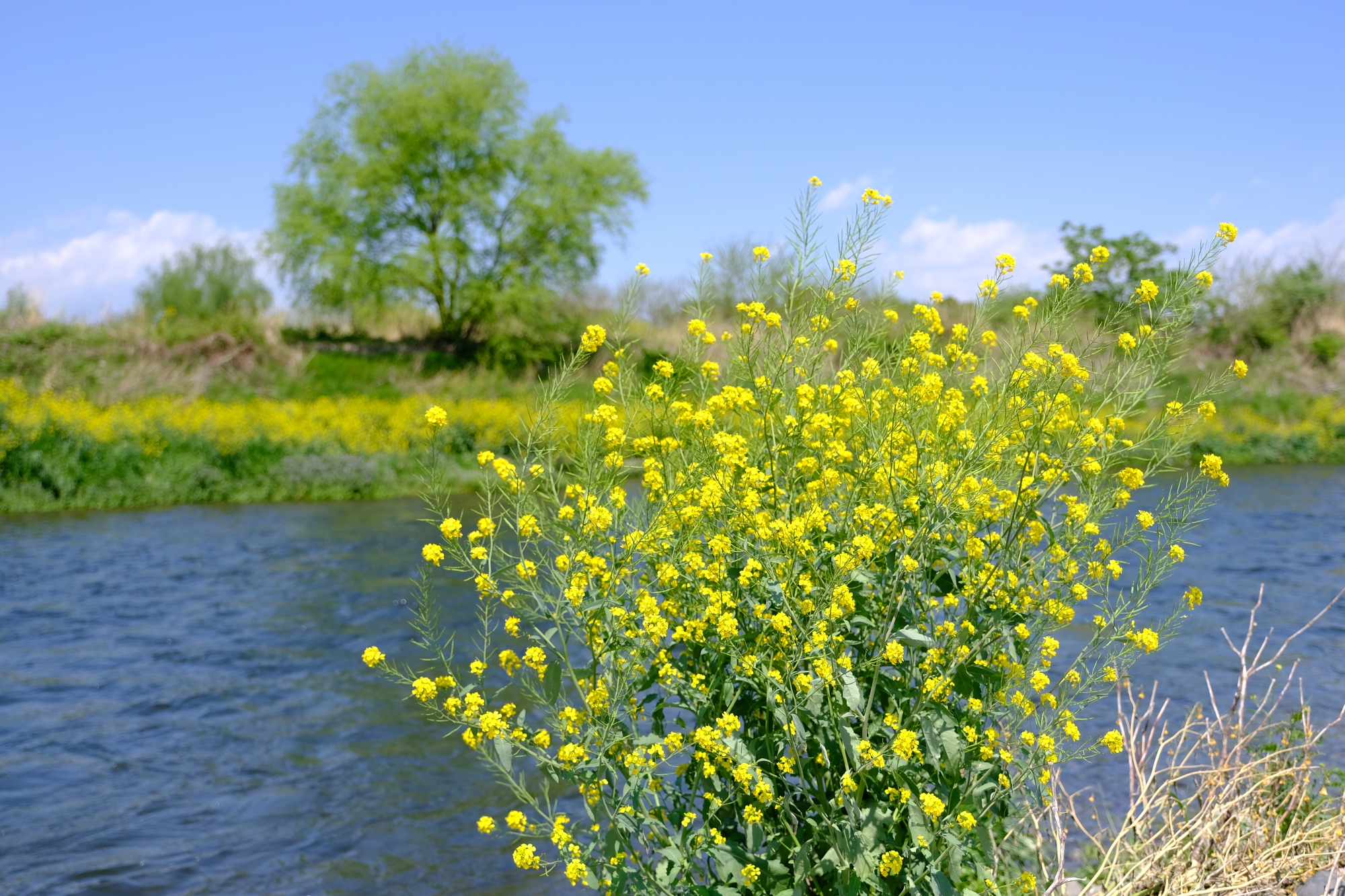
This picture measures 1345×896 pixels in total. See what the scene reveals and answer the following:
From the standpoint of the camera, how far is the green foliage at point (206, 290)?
91.9 feet

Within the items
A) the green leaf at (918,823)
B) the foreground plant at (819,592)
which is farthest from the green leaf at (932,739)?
the green leaf at (918,823)

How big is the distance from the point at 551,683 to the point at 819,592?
76 centimetres

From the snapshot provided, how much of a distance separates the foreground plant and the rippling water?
2.28 m

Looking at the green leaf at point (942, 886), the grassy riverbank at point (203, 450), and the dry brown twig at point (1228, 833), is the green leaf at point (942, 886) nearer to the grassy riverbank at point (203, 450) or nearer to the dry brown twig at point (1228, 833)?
the dry brown twig at point (1228, 833)

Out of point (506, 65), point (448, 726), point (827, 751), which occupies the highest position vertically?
point (506, 65)

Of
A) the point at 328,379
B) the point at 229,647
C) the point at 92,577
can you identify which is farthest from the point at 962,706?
the point at 328,379

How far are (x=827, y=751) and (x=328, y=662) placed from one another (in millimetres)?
6292

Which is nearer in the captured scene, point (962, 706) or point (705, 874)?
point (962, 706)

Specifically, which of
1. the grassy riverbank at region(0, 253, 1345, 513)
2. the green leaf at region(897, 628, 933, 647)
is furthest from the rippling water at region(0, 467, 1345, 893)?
the grassy riverbank at region(0, 253, 1345, 513)

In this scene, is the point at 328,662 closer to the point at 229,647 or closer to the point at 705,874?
the point at 229,647

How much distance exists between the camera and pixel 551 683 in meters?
2.69

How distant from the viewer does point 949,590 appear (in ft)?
9.47

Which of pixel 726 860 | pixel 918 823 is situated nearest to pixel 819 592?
pixel 918 823

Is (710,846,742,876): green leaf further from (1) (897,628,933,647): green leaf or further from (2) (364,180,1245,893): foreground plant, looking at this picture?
(1) (897,628,933,647): green leaf
